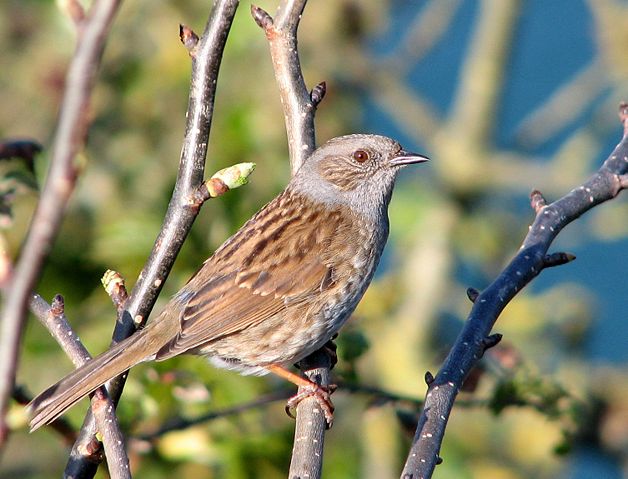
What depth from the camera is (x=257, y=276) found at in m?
3.96

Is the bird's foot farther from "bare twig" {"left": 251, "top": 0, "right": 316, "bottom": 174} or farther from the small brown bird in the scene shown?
"bare twig" {"left": 251, "top": 0, "right": 316, "bottom": 174}

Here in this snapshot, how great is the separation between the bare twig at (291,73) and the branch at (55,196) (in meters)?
2.22

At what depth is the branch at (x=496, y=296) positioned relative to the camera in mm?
2566

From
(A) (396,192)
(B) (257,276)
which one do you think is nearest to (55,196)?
(B) (257,276)

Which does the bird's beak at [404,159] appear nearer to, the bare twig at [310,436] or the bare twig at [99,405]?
the bare twig at [310,436]

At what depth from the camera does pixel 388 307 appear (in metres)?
6.36

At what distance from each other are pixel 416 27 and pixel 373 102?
60cm

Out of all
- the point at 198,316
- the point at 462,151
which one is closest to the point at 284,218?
the point at 198,316

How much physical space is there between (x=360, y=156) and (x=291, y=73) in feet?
3.01

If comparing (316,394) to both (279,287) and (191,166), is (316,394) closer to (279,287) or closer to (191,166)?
(279,287)

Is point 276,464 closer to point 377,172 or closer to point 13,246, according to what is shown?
point 377,172

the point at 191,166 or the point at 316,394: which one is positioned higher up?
the point at 191,166

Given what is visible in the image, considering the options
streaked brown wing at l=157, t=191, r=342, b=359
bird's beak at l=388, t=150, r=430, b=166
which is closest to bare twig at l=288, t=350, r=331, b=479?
streaked brown wing at l=157, t=191, r=342, b=359

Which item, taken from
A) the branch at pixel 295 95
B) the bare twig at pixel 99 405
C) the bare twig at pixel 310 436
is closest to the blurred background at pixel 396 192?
the branch at pixel 295 95
